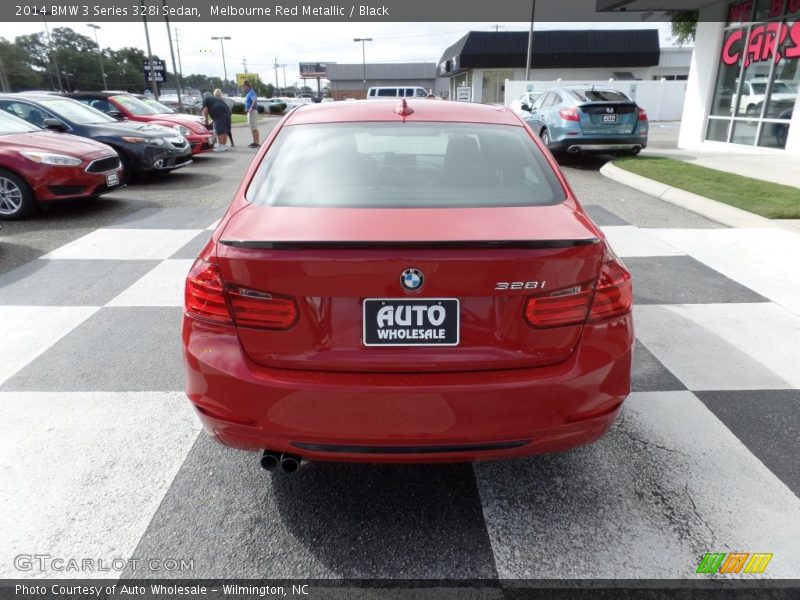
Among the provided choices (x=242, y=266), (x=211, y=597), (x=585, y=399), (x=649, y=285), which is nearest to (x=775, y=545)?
(x=585, y=399)

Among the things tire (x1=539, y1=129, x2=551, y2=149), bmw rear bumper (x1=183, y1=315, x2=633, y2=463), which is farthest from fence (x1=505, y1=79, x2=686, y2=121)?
bmw rear bumper (x1=183, y1=315, x2=633, y2=463)

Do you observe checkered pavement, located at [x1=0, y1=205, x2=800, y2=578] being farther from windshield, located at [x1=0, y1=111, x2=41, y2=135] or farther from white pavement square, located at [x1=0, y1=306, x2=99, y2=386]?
windshield, located at [x1=0, y1=111, x2=41, y2=135]

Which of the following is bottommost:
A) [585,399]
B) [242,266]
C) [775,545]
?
[775,545]

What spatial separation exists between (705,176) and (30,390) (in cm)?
1065

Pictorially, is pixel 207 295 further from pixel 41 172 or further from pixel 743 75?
pixel 743 75

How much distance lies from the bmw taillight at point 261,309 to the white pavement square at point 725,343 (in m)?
2.63

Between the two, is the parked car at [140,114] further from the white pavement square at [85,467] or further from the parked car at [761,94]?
the parked car at [761,94]

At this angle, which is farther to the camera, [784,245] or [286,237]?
[784,245]

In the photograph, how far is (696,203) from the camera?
320 inches

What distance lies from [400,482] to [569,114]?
457 inches

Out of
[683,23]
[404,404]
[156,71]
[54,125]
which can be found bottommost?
[404,404]

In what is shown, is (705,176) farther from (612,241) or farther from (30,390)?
(30,390)

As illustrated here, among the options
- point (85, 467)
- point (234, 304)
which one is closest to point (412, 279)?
point (234, 304)

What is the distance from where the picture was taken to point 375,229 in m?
1.99
